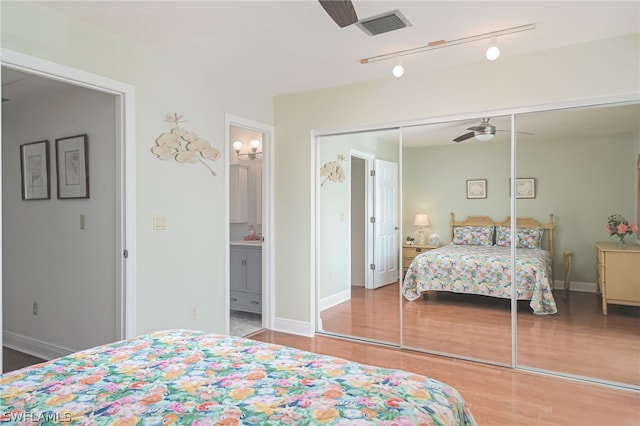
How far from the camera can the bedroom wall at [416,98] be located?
306cm

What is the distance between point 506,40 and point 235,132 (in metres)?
3.59

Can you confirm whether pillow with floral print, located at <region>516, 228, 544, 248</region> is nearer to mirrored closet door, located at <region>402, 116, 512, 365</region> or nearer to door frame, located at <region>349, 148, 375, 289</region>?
mirrored closet door, located at <region>402, 116, 512, 365</region>

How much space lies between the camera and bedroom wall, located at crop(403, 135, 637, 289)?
3125mm

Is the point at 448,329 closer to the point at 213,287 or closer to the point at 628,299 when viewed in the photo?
the point at 628,299

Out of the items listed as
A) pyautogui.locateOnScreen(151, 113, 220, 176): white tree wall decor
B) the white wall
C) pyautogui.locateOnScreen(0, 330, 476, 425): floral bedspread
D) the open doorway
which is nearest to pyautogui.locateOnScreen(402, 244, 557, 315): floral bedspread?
the open doorway

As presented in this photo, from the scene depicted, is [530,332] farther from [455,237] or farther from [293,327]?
[293,327]

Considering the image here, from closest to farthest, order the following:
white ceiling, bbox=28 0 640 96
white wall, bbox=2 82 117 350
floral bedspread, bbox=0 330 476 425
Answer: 1. floral bedspread, bbox=0 330 476 425
2. white ceiling, bbox=28 0 640 96
3. white wall, bbox=2 82 117 350

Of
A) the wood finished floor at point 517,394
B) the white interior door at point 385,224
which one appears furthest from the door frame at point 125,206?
the white interior door at point 385,224

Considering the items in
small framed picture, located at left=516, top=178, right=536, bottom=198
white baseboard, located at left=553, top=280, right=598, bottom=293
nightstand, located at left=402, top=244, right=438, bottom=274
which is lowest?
white baseboard, located at left=553, top=280, right=598, bottom=293

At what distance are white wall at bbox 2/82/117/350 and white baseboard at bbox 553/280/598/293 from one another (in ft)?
11.6

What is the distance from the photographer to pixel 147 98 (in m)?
3.17

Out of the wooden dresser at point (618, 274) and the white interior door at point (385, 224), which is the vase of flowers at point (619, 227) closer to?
the wooden dresser at point (618, 274)

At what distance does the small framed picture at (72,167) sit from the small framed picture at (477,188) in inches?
128

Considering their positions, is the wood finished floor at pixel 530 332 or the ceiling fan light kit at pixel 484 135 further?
the ceiling fan light kit at pixel 484 135
